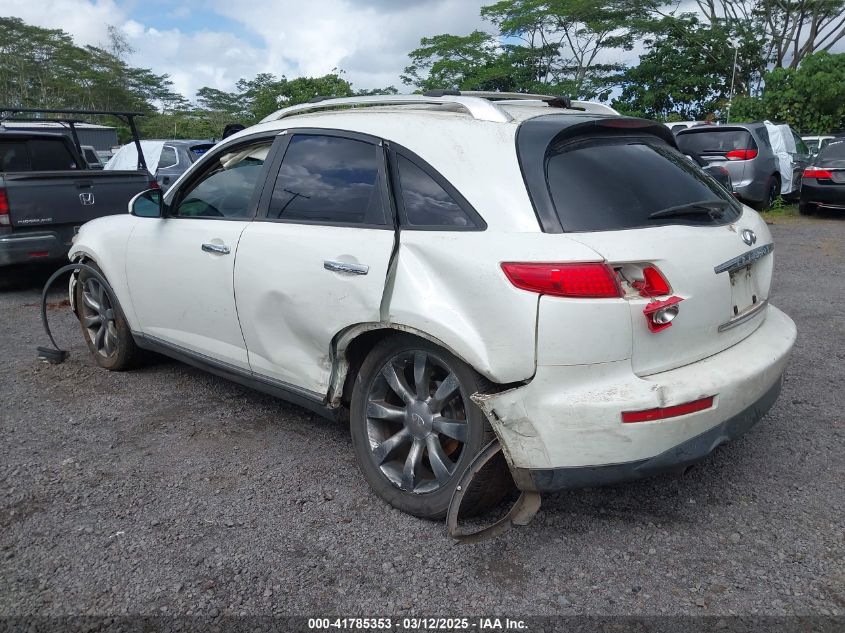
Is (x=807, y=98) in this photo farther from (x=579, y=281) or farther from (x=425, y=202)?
(x=579, y=281)

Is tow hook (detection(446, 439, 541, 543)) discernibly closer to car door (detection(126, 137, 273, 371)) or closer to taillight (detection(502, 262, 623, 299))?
taillight (detection(502, 262, 623, 299))

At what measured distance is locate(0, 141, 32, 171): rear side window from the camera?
8016mm

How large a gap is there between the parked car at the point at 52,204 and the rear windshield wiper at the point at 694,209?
20.2 feet

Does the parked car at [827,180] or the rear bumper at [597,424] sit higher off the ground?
the rear bumper at [597,424]

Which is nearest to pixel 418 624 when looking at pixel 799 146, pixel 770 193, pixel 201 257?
pixel 201 257

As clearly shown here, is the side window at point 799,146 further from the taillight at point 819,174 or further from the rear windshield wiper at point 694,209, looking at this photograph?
the rear windshield wiper at point 694,209

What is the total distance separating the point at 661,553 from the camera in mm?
2699

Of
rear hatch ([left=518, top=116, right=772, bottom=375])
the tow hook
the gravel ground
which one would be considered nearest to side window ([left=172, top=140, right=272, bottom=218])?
the gravel ground

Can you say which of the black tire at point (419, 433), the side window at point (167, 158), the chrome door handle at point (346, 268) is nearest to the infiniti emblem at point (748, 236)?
the black tire at point (419, 433)

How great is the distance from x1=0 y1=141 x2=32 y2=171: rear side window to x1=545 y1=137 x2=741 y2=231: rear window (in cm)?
746

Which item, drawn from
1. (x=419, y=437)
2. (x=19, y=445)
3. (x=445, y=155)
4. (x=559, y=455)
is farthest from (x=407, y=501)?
(x=19, y=445)

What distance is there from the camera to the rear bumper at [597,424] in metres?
2.44

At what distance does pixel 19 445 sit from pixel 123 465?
0.69m

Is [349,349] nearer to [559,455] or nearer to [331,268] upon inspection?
[331,268]
